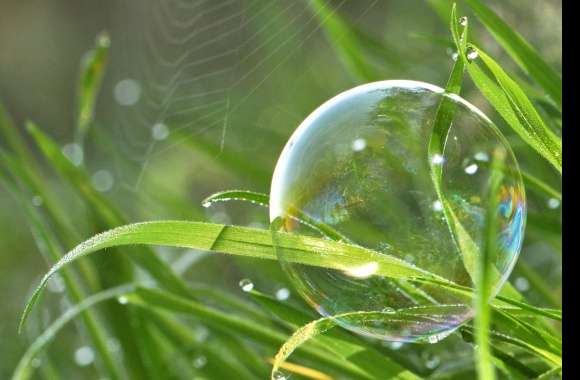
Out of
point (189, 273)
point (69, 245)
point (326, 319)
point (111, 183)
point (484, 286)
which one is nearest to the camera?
point (484, 286)

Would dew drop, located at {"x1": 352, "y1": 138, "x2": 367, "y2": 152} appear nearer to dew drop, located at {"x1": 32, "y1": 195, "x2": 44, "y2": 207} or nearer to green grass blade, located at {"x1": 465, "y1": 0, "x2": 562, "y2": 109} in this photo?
green grass blade, located at {"x1": 465, "y1": 0, "x2": 562, "y2": 109}

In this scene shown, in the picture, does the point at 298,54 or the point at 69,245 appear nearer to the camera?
the point at 69,245

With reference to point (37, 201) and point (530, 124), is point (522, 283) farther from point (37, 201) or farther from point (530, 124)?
point (37, 201)

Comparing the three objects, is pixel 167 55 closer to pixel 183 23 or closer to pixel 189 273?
pixel 183 23

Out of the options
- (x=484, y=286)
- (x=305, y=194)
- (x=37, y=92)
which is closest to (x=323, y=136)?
(x=305, y=194)

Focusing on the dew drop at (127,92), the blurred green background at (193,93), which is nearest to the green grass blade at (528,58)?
the blurred green background at (193,93)

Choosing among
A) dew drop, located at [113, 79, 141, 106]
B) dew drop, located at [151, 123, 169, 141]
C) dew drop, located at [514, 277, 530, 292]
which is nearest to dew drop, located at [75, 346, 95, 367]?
dew drop, located at [151, 123, 169, 141]

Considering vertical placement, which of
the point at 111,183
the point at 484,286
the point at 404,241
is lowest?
the point at 484,286
